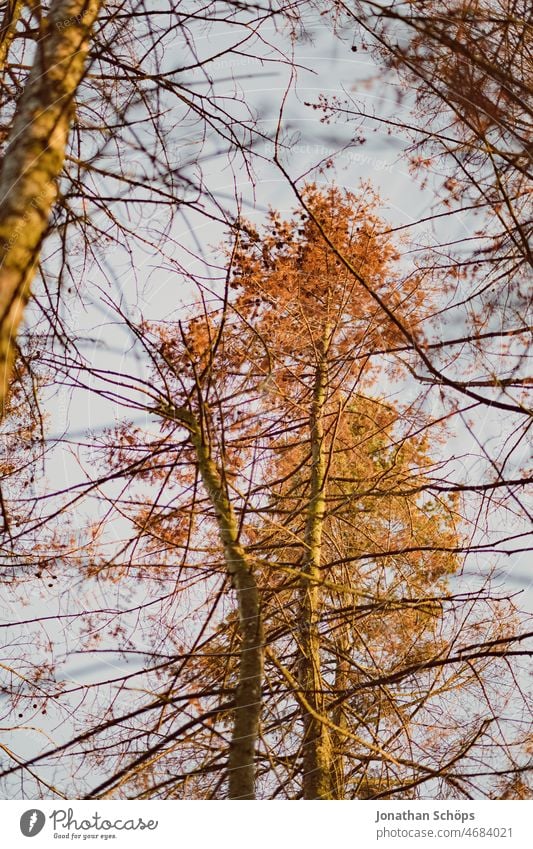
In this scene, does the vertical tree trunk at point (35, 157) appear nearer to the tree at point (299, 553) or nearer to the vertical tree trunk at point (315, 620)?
the tree at point (299, 553)

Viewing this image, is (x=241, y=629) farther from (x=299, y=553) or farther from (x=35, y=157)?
(x=35, y=157)

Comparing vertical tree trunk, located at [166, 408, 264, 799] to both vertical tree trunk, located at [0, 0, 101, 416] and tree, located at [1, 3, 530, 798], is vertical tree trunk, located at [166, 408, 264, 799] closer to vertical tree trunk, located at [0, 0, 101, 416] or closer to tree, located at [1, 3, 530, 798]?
tree, located at [1, 3, 530, 798]

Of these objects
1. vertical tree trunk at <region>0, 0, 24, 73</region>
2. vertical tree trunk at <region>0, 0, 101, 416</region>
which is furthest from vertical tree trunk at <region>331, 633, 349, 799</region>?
vertical tree trunk at <region>0, 0, 24, 73</region>

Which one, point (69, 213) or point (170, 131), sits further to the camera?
point (170, 131)

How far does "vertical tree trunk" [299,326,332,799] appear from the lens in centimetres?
197

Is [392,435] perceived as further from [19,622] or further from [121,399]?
[19,622]

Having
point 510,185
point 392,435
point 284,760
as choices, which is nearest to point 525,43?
point 510,185
